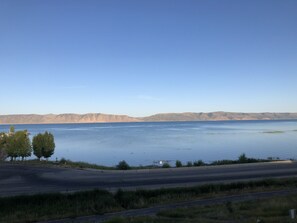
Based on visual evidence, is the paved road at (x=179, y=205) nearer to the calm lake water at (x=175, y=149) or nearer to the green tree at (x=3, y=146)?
the calm lake water at (x=175, y=149)

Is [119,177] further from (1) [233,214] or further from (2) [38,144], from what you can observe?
(2) [38,144]

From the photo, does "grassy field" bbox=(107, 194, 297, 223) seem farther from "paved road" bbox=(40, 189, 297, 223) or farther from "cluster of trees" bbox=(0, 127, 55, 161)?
"cluster of trees" bbox=(0, 127, 55, 161)

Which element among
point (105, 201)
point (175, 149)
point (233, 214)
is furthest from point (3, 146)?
point (233, 214)

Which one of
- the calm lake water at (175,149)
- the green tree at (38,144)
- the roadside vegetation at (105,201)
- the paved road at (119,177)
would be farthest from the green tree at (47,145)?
the roadside vegetation at (105,201)

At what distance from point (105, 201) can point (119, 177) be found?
29.3 feet

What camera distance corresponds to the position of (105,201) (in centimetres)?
1593

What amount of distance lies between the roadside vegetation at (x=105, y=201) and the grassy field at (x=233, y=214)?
4cm

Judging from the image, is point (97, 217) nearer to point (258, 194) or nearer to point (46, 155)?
point (258, 194)

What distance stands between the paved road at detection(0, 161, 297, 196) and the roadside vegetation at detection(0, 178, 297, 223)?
7.57ft

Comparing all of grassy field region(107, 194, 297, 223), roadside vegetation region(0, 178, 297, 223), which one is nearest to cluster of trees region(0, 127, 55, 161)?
roadside vegetation region(0, 178, 297, 223)

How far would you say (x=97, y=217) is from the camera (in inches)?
530

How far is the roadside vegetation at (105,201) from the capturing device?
1371 cm

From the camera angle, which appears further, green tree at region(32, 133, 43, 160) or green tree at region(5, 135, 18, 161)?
green tree at region(5, 135, 18, 161)

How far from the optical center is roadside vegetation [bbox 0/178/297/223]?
13.7m
